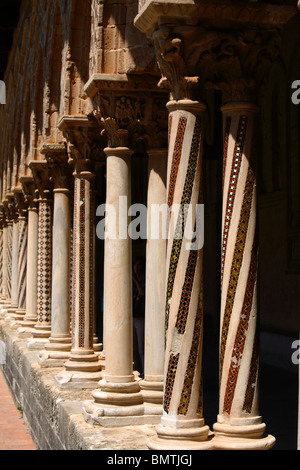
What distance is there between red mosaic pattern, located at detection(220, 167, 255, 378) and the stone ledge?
1373 mm

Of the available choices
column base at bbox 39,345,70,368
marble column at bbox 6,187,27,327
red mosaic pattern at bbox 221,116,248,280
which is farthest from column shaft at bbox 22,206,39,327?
red mosaic pattern at bbox 221,116,248,280

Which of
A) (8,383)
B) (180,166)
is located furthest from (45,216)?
(180,166)

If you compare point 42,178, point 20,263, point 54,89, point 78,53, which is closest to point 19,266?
point 20,263

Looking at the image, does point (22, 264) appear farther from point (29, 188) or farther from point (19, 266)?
point (29, 188)

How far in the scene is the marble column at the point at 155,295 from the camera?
7258 millimetres

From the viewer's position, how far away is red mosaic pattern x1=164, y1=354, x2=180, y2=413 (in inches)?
209

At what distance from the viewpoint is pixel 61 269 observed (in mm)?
11586

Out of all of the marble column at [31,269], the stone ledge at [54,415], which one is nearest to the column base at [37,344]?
the stone ledge at [54,415]

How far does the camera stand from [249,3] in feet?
17.0

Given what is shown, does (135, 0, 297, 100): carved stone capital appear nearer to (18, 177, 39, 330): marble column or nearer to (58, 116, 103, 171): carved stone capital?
(58, 116, 103, 171): carved stone capital

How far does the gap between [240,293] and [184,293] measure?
353 mm

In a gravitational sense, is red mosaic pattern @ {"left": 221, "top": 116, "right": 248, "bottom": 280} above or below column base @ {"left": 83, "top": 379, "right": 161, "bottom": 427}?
above

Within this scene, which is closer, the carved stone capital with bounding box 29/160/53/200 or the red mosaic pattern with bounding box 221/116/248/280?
the red mosaic pattern with bounding box 221/116/248/280
